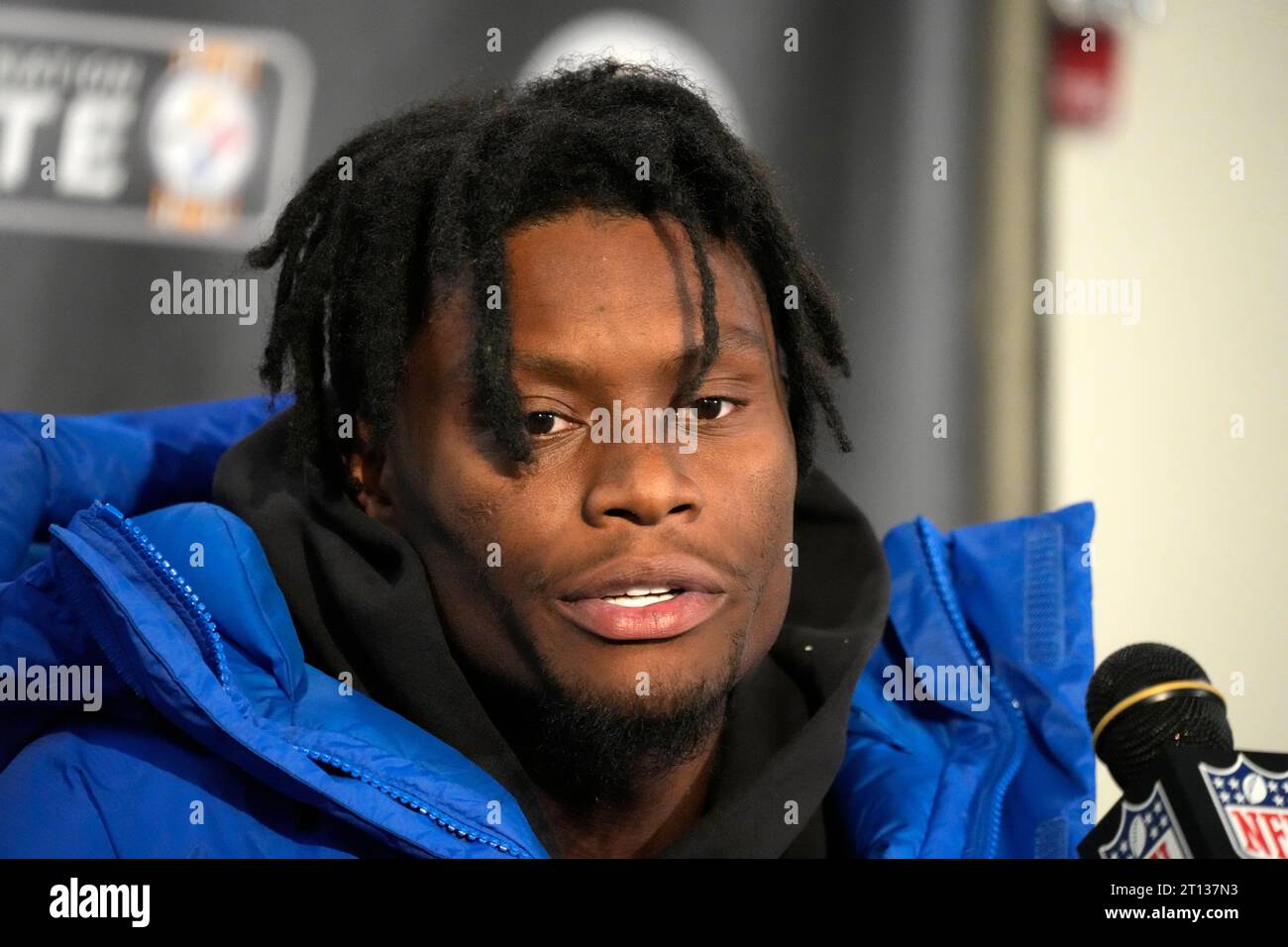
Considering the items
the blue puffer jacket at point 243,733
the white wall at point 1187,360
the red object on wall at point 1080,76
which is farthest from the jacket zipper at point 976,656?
the red object on wall at point 1080,76

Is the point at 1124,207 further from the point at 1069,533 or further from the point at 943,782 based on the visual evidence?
the point at 943,782

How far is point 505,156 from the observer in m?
0.85

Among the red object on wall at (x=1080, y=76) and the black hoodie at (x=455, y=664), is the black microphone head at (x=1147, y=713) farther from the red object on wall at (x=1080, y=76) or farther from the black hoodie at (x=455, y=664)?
the red object on wall at (x=1080, y=76)

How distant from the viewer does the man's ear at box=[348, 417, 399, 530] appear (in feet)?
2.93

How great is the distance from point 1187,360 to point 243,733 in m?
1.24

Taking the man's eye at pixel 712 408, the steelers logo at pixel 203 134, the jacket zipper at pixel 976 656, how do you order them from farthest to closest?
the steelers logo at pixel 203 134
the jacket zipper at pixel 976 656
the man's eye at pixel 712 408

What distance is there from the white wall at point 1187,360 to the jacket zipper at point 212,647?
Answer: 995 mm

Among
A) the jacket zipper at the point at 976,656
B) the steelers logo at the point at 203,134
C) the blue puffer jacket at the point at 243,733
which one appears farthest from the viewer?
the steelers logo at the point at 203,134

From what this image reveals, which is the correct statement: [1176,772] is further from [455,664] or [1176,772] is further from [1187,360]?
[1187,360]

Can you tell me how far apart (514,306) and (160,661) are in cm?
28

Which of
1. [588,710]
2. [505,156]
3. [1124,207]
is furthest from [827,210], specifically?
[588,710]

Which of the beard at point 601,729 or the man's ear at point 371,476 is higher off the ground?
the man's ear at point 371,476

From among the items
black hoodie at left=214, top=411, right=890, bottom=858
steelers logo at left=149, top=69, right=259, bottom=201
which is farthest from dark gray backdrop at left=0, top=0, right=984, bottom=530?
black hoodie at left=214, top=411, right=890, bottom=858

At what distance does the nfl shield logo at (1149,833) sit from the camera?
2.02ft
